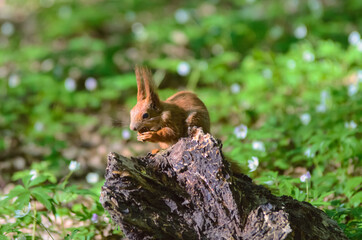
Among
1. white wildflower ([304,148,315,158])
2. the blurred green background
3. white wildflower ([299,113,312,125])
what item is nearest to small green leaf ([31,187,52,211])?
the blurred green background

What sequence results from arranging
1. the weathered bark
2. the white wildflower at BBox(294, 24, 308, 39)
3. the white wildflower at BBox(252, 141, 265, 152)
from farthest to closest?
the white wildflower at BBox(294, 24, 308, 39) → the white wildflower at BBox(252, 141, 265, 152) → the weathered bark

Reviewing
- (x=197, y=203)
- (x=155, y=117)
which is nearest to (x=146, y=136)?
(x=155, y=117)

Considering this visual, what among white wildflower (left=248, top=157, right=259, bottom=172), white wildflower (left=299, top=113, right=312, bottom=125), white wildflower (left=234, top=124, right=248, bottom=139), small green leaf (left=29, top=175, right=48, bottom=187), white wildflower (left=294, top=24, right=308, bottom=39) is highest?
white wildflower (left=294, top=24, right=308, bottom=39)

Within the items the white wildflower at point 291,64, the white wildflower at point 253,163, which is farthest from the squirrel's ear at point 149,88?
the white wildflower at point 291,64

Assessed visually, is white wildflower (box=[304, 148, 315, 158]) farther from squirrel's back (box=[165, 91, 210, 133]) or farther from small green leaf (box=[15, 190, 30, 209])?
small green leaf (box=[15, 190, 30, 209])

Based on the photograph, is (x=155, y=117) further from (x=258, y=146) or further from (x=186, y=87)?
(x=186, y=87)

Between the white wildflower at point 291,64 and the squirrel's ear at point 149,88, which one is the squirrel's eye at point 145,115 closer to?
the squirrel's ear at point 149,88

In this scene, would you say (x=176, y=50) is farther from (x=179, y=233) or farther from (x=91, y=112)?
(x=179, y=233)

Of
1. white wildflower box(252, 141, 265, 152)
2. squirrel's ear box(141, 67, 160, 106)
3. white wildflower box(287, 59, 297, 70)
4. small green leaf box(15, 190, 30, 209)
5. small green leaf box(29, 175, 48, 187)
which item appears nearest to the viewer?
squirrel's ear box(141, 67, 160, 106)
